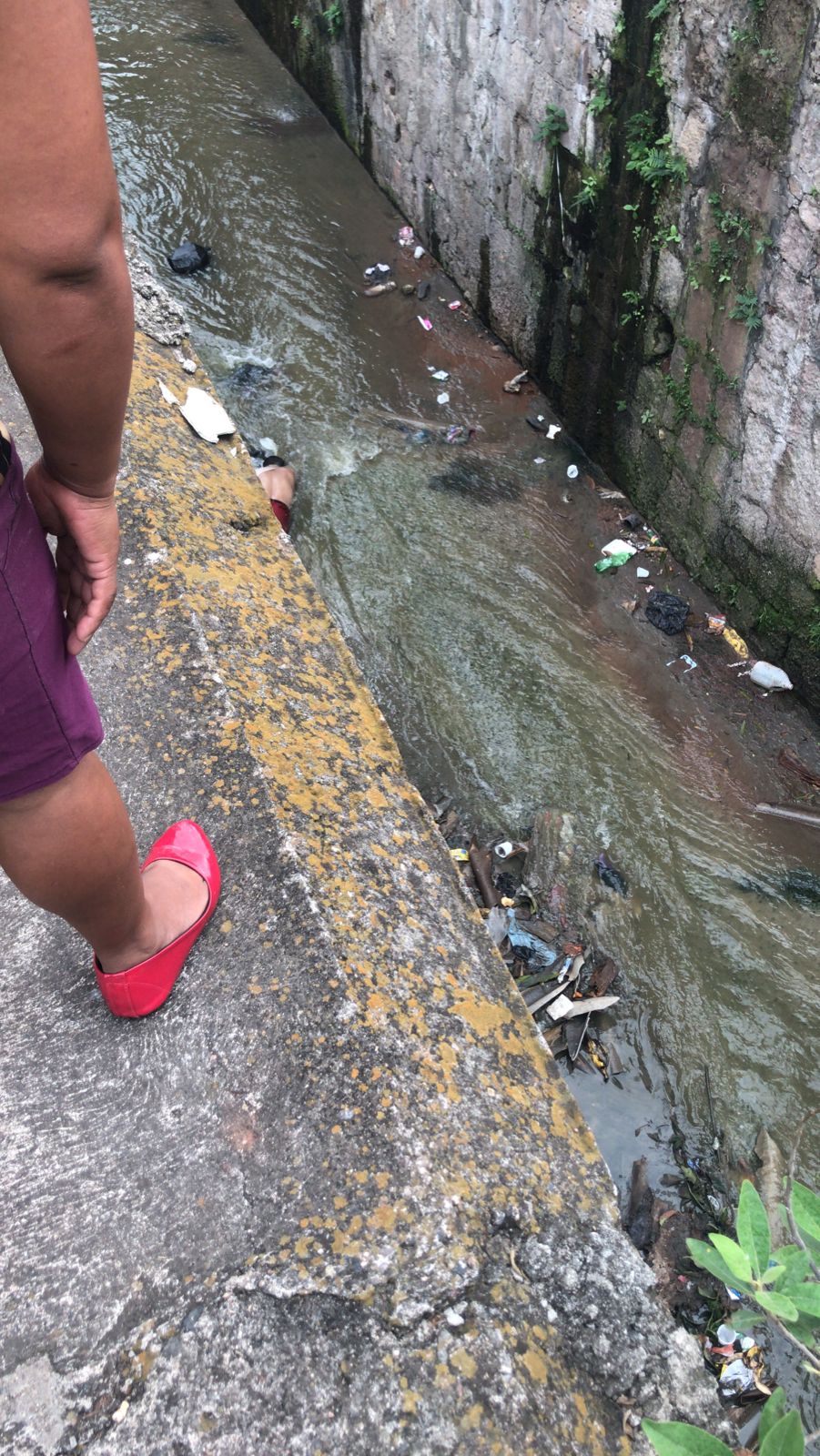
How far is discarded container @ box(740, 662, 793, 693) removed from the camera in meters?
3.32

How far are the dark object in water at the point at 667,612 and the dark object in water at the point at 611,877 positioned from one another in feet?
3.48

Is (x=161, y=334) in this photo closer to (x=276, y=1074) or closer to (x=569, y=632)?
(x=569, y=632)

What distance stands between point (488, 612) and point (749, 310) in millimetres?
1330

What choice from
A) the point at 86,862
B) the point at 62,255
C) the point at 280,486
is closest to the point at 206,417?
the point at 280,486

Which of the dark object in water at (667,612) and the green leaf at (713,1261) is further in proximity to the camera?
the dark object in water at (667,612)

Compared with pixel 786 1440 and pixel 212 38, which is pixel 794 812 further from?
pixel 212 38

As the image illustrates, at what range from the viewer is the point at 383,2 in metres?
4.98

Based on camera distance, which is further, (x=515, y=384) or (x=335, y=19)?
(x=335, y=19)

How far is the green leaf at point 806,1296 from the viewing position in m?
0.99

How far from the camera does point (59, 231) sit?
918 millimetres

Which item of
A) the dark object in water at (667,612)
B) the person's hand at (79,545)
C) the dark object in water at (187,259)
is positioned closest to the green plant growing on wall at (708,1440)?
the person's hand at (79,545)

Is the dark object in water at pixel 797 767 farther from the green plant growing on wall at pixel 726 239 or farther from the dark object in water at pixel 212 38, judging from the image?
the dark object in water at pixel 212 38

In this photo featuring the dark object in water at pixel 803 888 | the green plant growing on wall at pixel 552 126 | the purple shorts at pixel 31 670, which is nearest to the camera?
the purple shorts at pixel 31 670

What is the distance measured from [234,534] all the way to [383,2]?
407 centimetres
